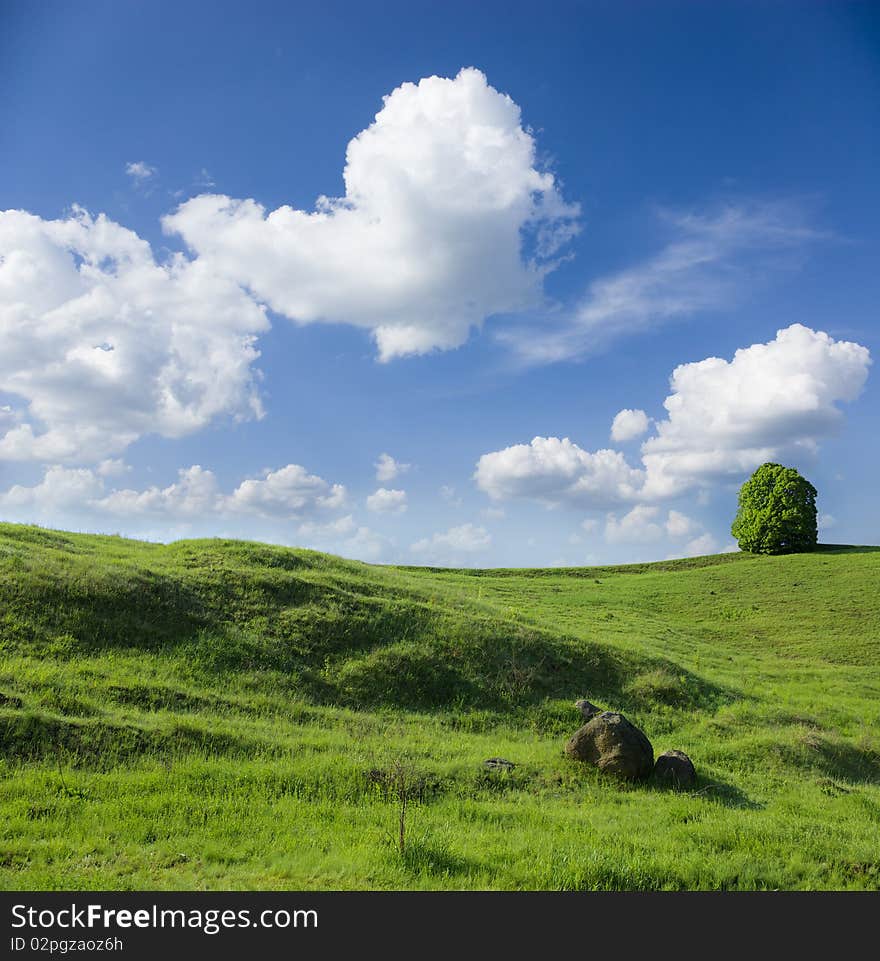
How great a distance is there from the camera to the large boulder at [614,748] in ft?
49.2

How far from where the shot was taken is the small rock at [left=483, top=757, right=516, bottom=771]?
14.8 m

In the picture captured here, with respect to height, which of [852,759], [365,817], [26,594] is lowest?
[852,759]

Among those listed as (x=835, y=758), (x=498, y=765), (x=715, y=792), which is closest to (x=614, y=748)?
(x=715, y=792)

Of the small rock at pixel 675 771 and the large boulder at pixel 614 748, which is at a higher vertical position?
the large boulder at pixel 614 748

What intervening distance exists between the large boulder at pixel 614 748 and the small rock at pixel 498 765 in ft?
5.94

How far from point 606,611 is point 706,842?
3300 cm

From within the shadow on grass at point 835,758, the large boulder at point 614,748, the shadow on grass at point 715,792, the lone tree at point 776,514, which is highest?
the lone tree at point 776,514

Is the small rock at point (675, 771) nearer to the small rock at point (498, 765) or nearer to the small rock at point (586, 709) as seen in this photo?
the small rock at point (498, 765)

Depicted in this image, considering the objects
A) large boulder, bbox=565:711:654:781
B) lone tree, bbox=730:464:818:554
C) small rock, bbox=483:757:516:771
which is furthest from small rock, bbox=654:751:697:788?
lone tree, bbox=730:464:818:554

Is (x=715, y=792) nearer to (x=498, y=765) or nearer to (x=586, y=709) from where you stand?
(x=498, y=765)

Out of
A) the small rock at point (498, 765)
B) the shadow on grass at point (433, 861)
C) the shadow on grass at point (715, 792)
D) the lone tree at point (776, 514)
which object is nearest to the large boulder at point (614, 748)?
the shadow on grass at point (715, 792)
